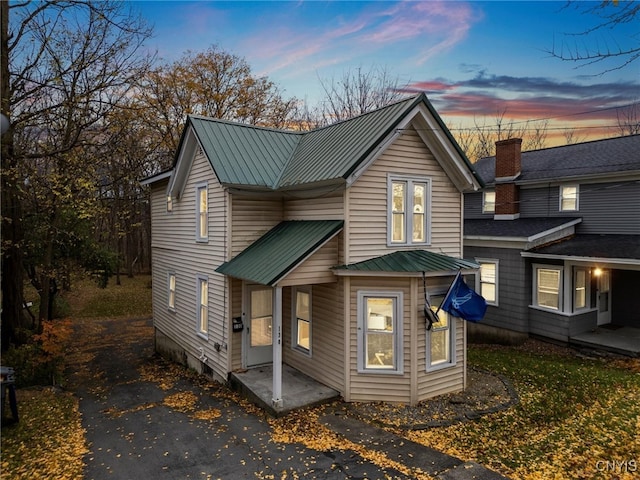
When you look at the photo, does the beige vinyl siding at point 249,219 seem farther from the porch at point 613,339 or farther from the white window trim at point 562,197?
the white window trim at point 562,197

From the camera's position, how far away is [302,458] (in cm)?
744

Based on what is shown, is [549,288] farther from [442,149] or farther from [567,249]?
[442,149]

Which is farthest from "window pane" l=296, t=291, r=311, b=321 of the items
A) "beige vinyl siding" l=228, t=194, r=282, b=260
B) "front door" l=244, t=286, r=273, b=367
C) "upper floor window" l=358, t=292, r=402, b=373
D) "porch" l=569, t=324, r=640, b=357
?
"porch" l=569, t=324, r=640, b=357

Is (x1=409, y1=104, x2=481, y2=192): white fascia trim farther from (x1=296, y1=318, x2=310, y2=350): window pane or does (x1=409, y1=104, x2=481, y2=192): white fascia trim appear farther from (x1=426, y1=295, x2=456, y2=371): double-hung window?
(x1=296, y1=318, x2=310, y2=350): window pane

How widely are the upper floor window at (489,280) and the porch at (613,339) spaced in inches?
134

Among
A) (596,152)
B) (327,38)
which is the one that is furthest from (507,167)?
(327,38)

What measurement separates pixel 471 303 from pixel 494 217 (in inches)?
498

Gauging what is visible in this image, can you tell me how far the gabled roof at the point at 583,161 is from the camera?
664 inches

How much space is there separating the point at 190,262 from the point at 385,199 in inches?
300

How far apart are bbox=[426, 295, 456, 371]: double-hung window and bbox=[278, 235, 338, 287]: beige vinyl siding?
2798 mm

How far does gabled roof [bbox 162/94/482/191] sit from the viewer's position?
10.2 meters

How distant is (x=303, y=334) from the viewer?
38.7 ft

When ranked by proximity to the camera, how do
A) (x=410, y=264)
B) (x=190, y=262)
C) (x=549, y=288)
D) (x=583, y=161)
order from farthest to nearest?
1. (x=583, y=161)
2. (x=549, y=288)
3. (x=190, y=262)
4. (x=410, y=264)

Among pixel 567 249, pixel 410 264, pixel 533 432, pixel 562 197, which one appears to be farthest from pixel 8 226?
pixel 562 197
